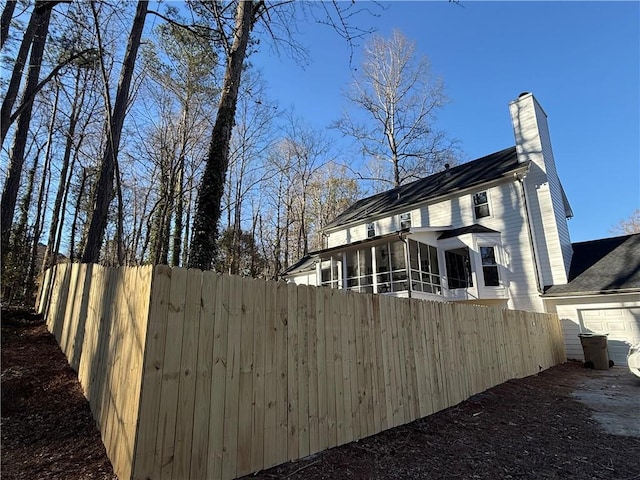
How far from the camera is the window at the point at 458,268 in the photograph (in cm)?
1405

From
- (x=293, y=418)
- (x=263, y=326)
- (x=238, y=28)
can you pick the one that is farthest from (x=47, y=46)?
(x=293, y=418)

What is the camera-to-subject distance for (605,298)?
35.9ft

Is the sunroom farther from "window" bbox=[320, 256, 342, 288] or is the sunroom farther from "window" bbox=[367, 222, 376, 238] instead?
"window" bbox=[367, 222, 376, 238]

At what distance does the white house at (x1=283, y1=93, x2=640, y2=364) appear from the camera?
1264 centimetres

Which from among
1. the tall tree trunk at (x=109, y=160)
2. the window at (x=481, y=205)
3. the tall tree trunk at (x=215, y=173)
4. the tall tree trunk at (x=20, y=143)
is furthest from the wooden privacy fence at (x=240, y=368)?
the window at (x=481, y=205)

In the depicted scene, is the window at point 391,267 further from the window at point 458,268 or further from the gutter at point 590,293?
the gutter at point 590,293

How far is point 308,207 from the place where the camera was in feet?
91.1

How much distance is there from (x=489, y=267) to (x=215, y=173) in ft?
38.5

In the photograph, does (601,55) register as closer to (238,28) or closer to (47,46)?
(238,28)

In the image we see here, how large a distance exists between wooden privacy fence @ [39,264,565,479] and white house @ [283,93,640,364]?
8.16 m

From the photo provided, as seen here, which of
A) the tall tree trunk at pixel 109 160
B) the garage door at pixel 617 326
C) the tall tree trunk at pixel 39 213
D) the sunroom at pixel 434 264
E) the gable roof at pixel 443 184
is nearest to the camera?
the tall tree trunk at pixel 109 160

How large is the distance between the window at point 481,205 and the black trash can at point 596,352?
585cm

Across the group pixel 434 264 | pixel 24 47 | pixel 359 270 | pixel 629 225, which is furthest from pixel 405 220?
pixel 629 225

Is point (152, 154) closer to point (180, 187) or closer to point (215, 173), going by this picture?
point (180, 187)
